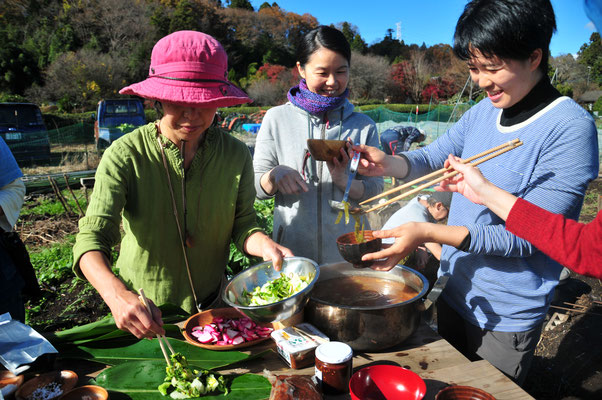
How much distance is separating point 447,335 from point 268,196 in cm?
132

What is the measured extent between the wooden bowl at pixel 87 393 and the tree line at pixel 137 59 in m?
27.3

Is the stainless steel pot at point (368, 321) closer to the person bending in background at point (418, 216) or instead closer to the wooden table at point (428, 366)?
the wooden table at point (428, 366)

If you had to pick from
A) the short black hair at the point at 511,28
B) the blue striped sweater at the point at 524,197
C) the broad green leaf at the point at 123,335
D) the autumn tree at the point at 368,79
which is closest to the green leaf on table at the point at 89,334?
the broad green leaf at the point at 123,335

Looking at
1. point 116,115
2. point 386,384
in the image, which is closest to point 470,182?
point 386,384

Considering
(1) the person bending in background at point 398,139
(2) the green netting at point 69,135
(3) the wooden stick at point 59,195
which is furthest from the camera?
(2) the green netting at point 69,135

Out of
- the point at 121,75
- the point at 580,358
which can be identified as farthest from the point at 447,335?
the point at 121,75

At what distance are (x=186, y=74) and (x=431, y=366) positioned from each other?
160cm

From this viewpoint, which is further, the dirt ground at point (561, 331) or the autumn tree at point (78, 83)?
the autumn tree at point (78, 83)

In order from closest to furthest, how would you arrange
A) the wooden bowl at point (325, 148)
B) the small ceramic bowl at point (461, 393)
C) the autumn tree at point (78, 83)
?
the small ceramic bowl at point (461, 393) < the wooden bowl at point (325, 148) < the autumn tree at point (78, 83)

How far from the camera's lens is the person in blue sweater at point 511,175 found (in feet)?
5.27

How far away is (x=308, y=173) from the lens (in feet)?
8.43

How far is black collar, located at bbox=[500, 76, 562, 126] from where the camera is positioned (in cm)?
173

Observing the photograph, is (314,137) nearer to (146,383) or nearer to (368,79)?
(146,383)

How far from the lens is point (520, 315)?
1808 mm
